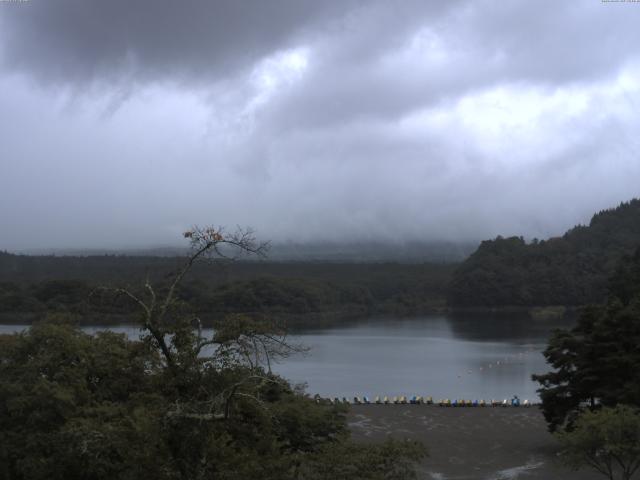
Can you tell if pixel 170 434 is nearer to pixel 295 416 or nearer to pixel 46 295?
pixel 295 416

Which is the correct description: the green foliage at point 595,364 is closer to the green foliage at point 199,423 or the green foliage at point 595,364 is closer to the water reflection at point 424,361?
the green foliage at point 199,423

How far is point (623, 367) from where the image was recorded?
23062 mm

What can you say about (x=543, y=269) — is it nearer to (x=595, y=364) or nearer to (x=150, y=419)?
(x=595, y=364)

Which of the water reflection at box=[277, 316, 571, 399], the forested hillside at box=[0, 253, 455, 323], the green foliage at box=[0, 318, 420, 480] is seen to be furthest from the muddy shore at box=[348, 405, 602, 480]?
the forested hillside at box=[0, 253, 455, 323]

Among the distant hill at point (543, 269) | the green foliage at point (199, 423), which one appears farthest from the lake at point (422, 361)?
the distant hill at point (543, 269)

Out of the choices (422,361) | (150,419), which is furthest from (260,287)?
(150,419)

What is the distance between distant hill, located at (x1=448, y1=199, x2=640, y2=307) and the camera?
393ft

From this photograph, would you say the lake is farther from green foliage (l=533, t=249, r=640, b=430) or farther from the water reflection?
green foliage (l=533, t=249, r=640, b=430)

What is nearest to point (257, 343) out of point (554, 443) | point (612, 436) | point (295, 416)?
point (295, 416)

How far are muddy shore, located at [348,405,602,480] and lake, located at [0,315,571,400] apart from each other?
485 centimetres

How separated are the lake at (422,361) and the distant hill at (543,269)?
28427 millimetres

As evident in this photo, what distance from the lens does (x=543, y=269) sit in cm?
12638

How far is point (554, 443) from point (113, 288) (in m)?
21.1

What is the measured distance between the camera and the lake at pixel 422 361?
144 feet
